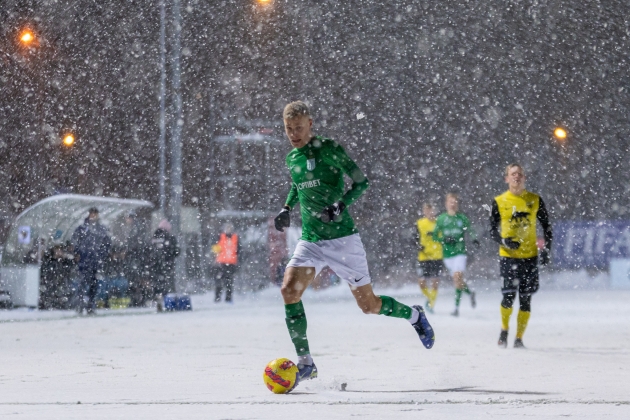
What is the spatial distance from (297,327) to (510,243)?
382cm

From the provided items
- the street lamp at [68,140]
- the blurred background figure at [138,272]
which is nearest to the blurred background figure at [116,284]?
the blurred background figure at [138,272]

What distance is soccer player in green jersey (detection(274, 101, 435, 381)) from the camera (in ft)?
20.4

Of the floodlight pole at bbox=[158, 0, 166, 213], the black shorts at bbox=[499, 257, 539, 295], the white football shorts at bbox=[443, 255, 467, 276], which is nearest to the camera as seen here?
the black shorts at bbox=[499, 257, 539, 295]

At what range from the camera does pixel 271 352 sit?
370 inches

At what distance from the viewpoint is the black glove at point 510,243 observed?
9.60 metres

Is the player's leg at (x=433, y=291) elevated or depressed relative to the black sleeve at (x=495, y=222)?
depressed

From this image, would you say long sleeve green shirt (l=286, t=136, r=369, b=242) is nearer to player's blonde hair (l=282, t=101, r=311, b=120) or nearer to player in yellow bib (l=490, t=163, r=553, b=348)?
player's blonde hair (l=282, t=101, r=311, b=120)

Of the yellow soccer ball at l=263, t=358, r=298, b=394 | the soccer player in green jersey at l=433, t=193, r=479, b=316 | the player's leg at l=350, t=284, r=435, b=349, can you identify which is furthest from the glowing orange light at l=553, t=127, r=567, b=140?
the yellow soccer ball at l=263, t=358, r=298, b=394

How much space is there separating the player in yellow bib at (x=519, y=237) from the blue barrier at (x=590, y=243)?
22.9 metres

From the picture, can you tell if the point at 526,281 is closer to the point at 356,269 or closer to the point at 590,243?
the point at 356,269

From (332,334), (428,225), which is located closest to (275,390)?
(332,334)

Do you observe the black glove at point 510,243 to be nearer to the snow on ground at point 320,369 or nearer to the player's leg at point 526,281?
the player's leg at point 526,281

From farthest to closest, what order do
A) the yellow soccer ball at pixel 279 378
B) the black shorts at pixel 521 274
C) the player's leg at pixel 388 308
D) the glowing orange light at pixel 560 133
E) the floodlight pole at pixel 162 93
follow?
the glowing orange light at pixel 560 133 < the floodlight pole at pixel 162 93 < the black shorts at pixel 521 274 < the player's leg at pixel 388 308 < the yellow soccer ball at pixel 279 378

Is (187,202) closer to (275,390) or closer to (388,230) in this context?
(388,230)
